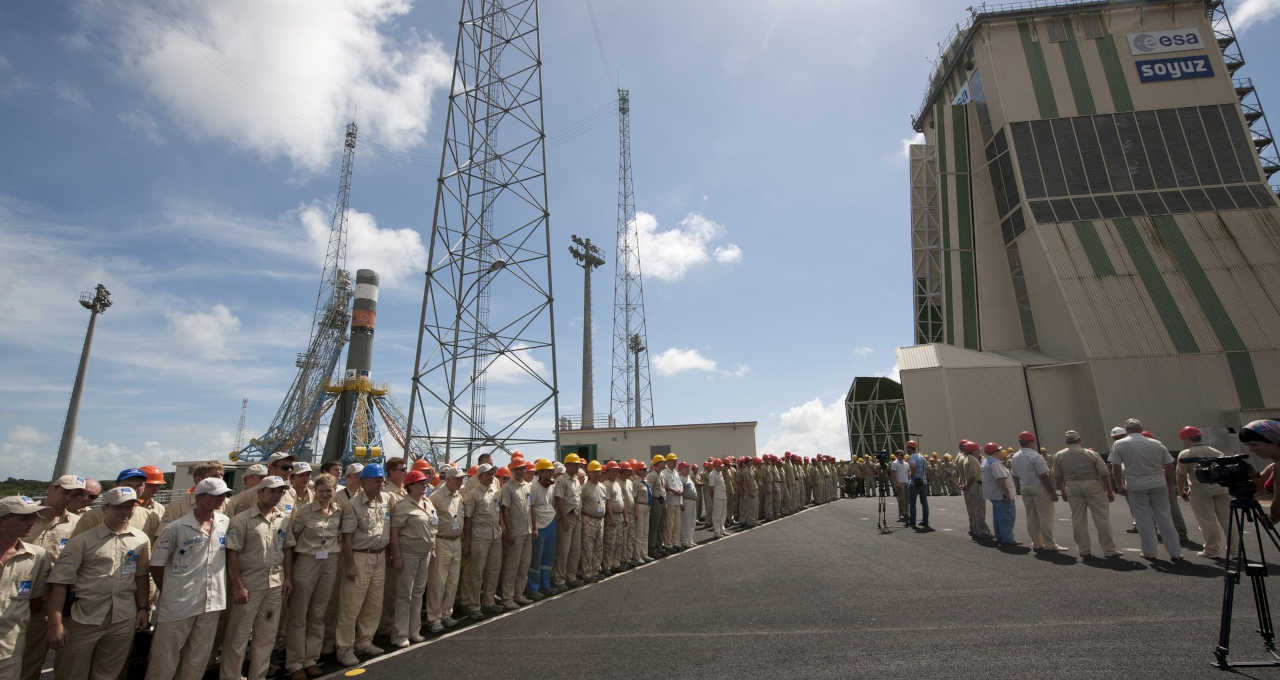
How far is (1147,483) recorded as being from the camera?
24.7ft

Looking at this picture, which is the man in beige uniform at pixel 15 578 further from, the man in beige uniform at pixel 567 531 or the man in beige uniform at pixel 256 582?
the man in beige uniform at pixel 567 531

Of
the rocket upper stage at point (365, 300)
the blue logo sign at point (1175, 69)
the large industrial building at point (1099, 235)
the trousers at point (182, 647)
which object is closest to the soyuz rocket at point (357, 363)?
the rocket upper stage at point (365, 300)

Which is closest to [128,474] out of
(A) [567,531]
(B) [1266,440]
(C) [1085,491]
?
(A) [567,531]

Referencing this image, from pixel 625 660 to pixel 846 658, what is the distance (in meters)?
1.77

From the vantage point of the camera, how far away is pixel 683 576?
852 cm

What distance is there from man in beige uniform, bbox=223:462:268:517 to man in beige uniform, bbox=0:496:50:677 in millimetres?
1482

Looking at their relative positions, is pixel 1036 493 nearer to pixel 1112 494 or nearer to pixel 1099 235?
pixel 1112 494

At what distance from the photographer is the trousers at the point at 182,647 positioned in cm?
404

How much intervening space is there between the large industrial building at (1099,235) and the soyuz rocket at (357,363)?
108 feet

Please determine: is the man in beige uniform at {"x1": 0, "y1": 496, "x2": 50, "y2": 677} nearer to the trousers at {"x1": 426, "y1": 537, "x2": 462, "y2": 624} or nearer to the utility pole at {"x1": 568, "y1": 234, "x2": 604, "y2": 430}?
the trousers at {"x1": 426, "y1": 537, "x2": 462, "y2": 624}

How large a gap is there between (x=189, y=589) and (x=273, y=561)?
0.64 meters

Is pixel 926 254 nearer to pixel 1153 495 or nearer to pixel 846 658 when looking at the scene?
pixel 1153 495

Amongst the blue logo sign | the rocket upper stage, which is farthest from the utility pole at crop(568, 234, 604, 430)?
the blue logo sign

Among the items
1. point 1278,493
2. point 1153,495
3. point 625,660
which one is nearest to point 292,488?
point 625,660
